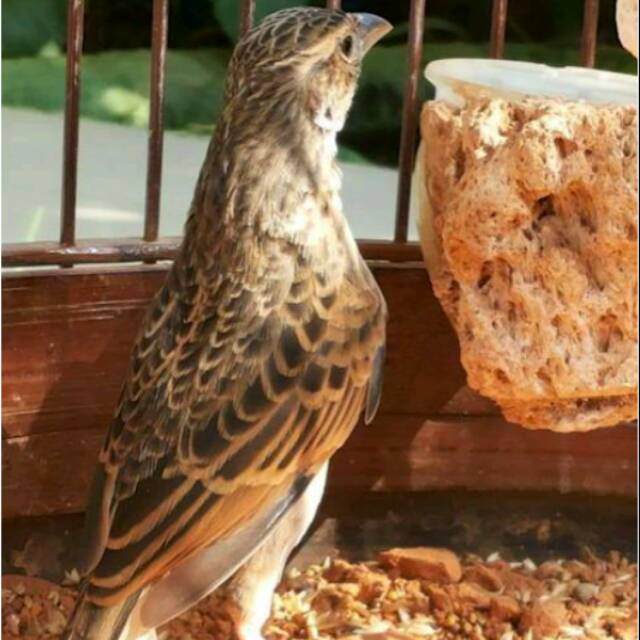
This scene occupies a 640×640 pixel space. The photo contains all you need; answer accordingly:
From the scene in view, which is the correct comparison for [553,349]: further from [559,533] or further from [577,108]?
[559,533]

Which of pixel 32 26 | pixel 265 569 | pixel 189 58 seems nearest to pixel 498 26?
pixel 265 569

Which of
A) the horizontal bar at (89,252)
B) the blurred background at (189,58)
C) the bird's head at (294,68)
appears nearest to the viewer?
the bird's head at (294,68)

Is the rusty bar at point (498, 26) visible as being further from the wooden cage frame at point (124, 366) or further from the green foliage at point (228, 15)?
the green foliage at point (228, 15)

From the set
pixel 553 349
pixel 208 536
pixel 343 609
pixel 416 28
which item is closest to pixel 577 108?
pixel 553 349

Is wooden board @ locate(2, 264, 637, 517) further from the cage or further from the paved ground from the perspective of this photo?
the paved ground

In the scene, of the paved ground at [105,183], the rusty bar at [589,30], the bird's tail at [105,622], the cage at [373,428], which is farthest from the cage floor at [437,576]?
the paved ground at [105,183]

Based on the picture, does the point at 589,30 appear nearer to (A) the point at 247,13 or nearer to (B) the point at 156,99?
(A) the point at 247,13
